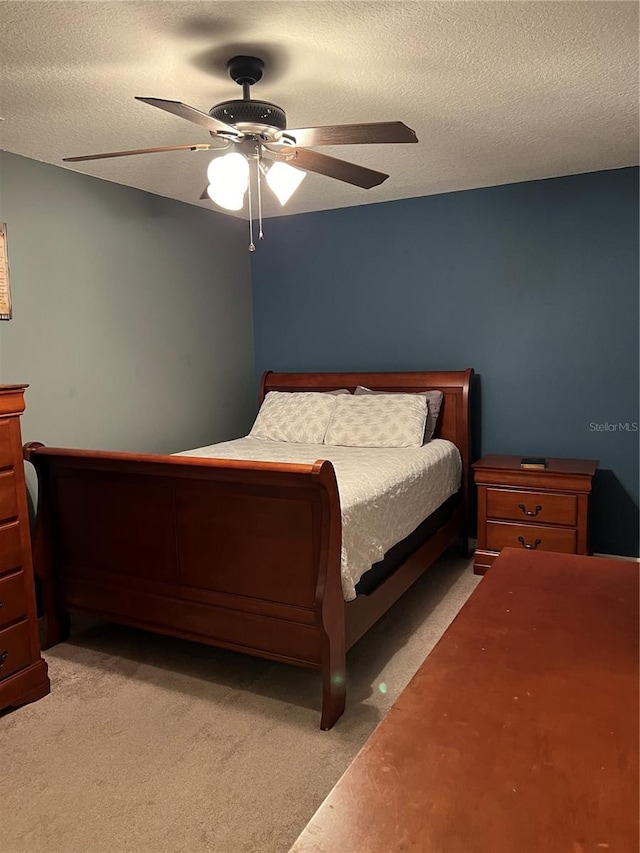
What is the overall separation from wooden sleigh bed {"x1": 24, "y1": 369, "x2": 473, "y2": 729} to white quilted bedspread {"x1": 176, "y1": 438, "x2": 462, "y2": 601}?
145 millimetres

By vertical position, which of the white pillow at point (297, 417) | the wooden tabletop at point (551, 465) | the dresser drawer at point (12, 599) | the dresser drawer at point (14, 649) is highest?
the white pillow at point (297, 417)

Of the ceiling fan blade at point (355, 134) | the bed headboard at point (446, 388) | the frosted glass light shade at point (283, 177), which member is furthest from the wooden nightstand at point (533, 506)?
the ceiling fan blade at point (355, 134)

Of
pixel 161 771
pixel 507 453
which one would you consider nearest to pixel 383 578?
pixel 161 771

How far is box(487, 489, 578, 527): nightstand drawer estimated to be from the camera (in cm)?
344

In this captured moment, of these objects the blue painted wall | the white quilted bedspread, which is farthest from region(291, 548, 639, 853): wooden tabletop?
the blue painted wall

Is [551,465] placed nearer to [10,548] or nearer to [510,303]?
[510,303]

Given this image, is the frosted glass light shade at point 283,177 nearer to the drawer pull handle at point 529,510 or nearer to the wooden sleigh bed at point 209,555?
the wooden sleigh bed at point 209,555

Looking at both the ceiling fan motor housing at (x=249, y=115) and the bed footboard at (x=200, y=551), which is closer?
the ceiling fan motor housing at (x=249, y=115)

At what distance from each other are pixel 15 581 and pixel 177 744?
0.90 meters

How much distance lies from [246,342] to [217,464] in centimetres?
251

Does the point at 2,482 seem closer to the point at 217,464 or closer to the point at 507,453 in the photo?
the point at 217,464

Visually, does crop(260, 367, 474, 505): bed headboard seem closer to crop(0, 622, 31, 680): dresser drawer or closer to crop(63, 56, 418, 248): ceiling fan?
crop(63, 56, 418, 248): ceiling fan

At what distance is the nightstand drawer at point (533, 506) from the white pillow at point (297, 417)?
1107 millimetres

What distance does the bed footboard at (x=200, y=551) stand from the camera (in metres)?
2.23
